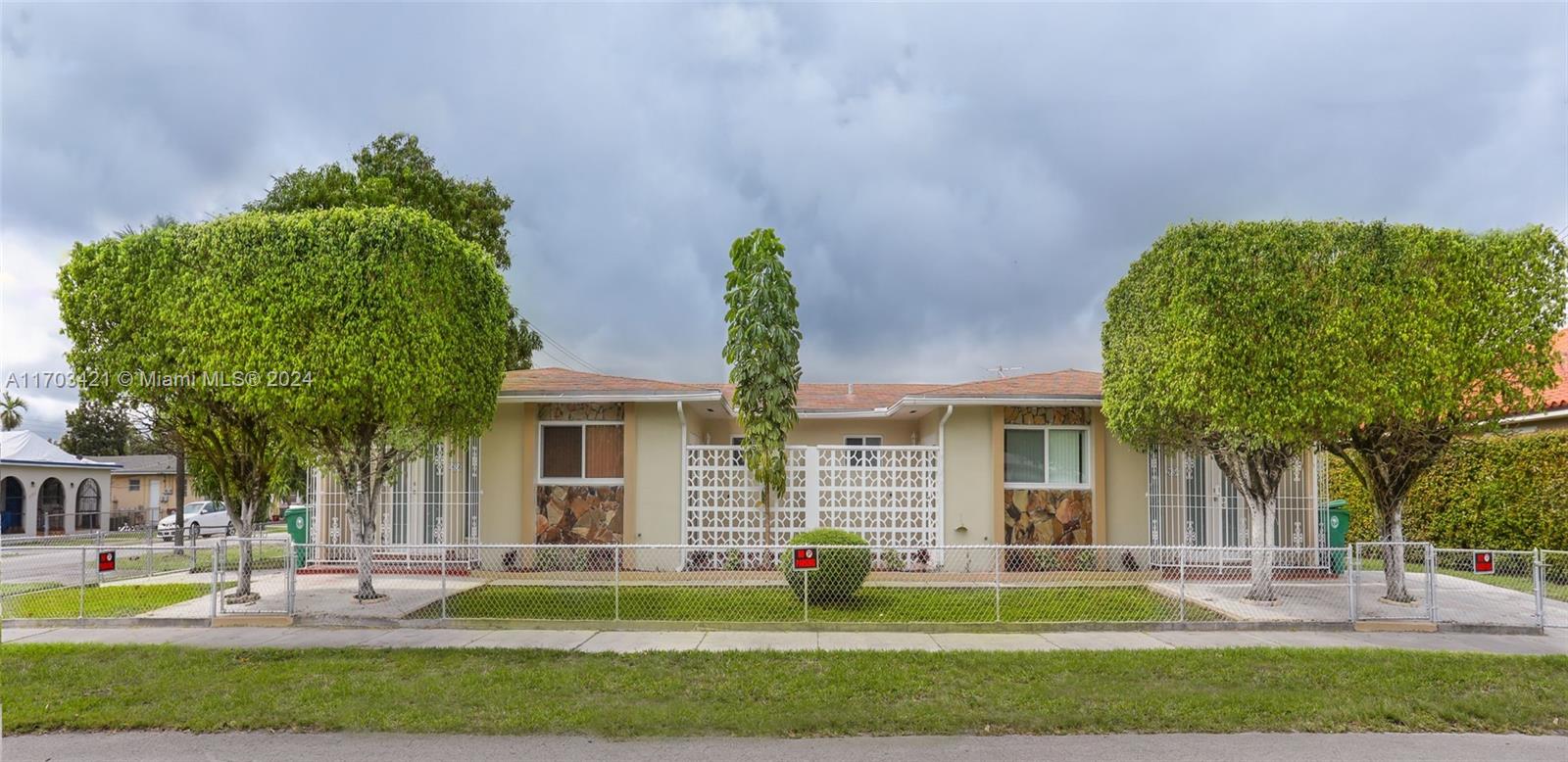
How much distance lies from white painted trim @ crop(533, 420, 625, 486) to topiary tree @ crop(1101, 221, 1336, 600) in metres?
8.49

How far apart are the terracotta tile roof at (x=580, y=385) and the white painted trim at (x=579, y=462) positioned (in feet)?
2.05

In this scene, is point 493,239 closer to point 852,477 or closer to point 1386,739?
point 852,477

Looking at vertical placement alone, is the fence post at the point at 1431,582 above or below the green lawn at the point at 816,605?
above

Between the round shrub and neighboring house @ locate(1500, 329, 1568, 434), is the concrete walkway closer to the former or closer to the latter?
the round shrub

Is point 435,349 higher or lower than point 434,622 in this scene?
higher

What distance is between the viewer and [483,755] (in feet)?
19.5

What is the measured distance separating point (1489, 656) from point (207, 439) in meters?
15.1

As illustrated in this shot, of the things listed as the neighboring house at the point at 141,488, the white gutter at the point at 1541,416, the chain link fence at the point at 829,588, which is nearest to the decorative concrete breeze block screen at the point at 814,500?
the chain link fence at the point at 829,588

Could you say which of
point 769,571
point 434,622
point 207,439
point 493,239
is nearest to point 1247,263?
point 769,571

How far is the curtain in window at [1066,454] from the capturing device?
15320 mm

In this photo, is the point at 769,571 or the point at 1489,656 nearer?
the point at 1489,656

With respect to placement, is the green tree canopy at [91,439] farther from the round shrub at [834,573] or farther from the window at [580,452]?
the round shrub at [834,573]

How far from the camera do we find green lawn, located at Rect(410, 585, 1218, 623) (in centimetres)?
1071

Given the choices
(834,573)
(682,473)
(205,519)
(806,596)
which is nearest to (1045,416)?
(834,573)
